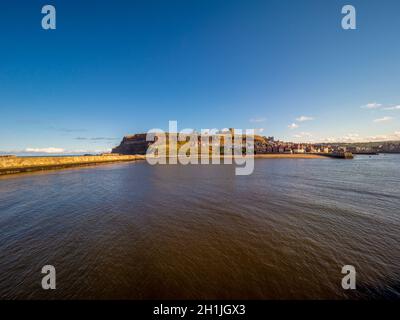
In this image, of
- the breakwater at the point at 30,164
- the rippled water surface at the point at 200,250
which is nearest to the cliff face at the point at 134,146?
the breakwater at the point at 30,164

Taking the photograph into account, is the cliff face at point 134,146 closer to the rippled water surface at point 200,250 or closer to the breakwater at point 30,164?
the breakwater at point 30,164

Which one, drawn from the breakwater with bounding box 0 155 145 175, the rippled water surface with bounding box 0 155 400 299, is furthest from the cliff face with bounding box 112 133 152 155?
the rippled water surface with bounding box 0 155 400 299

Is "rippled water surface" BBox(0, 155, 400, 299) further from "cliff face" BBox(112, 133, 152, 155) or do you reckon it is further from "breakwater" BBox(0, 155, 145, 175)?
"cliff face" BBox(112, 133, 152, 155)

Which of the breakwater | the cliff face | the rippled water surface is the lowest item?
the rippled water surface

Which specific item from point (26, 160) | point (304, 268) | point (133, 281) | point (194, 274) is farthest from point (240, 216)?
point (26, 160)

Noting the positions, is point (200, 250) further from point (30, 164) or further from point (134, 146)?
point (134, 146)

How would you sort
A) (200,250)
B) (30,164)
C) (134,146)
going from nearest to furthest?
(200,250), (30,164), (134,146)

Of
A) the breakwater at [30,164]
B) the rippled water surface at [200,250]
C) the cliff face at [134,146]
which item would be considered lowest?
the rippled water surface at [200,250]

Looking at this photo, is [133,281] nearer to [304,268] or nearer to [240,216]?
[304,268]

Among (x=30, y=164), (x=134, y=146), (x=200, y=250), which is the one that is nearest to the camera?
(x=200, y=250)

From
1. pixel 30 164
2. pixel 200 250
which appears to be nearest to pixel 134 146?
pixel 30 164

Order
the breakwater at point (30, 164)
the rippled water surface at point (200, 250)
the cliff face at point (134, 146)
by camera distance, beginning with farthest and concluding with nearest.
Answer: the cliff face at point (134, 146) < the breakwater at point (30, 164) < the rippled water surface at point (200, 250)
